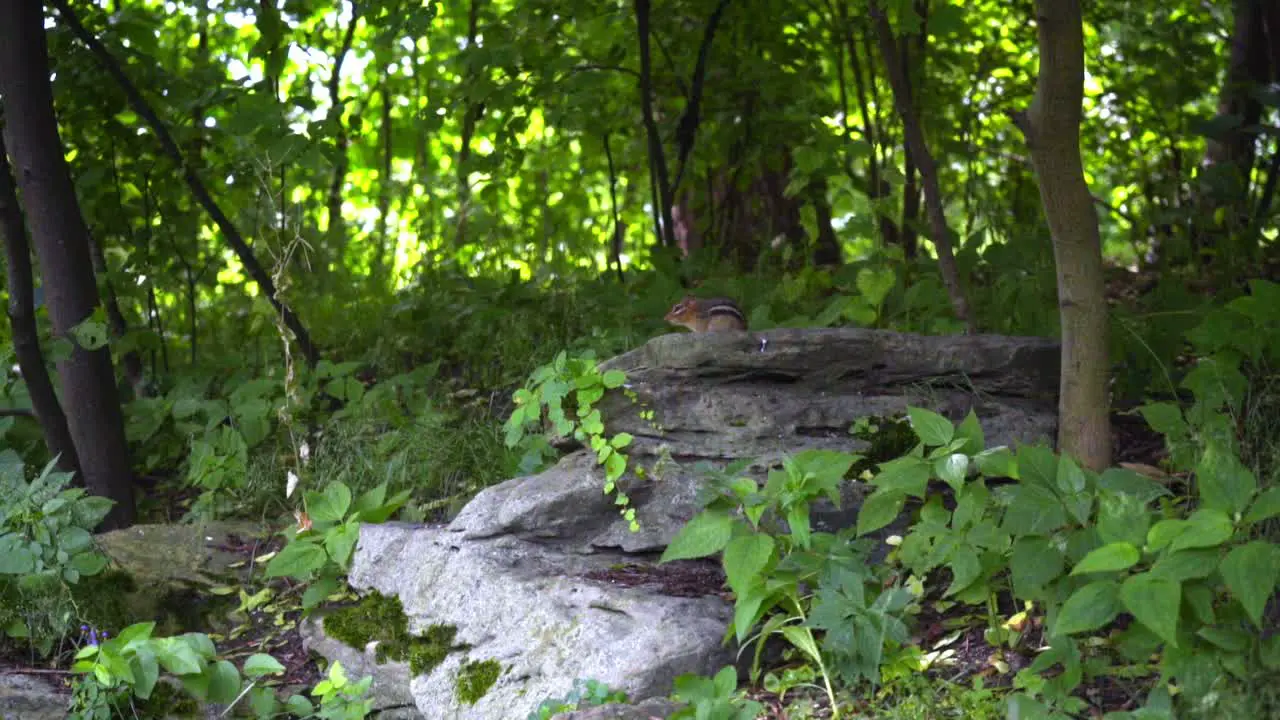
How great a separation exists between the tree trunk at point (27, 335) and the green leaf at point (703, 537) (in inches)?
113

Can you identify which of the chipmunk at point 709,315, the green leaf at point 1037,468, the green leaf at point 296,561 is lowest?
the green leaf at point 296,561

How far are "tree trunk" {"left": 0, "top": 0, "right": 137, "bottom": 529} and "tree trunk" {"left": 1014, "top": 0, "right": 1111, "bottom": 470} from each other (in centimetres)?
371

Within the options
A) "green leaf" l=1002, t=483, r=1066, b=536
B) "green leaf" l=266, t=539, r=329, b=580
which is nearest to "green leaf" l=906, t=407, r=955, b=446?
"green leaf" l=1002, t=483, r=1066, b=536

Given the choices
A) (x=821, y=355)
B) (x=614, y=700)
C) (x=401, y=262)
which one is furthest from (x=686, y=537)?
(x=401, y=262)

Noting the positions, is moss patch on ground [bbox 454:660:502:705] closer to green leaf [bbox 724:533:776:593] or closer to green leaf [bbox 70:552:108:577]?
green leaf [bbox 724:533:776:593]

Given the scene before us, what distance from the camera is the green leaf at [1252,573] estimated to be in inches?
100

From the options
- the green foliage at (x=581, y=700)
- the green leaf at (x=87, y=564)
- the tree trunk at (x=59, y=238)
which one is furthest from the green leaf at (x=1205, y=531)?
the tree trunk at (x=59, y=238)

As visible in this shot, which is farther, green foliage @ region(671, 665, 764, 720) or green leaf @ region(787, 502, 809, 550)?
green leaf @ region(787, 502, 809, 550)

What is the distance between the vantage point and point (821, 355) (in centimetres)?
439

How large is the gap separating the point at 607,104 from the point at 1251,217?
3628 mm

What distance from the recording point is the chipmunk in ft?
16.1

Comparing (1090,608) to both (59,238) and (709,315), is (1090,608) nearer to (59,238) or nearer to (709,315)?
(709,315)

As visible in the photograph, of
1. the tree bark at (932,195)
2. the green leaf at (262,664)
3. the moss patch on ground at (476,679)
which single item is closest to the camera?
the green leaf at (262,664)

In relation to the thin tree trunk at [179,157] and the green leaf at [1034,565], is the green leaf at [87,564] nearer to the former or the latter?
the thin tree trunk at [179,157]
